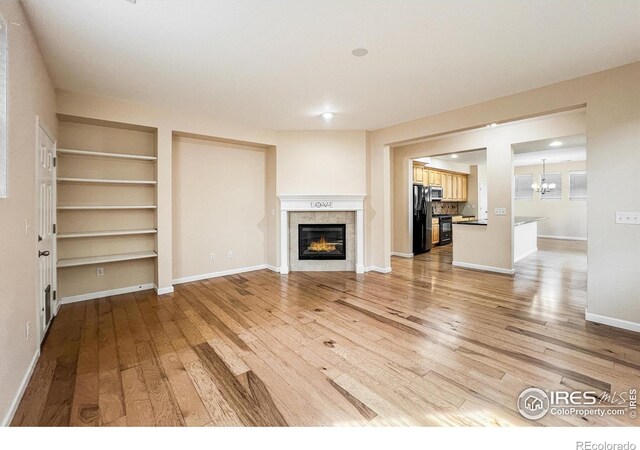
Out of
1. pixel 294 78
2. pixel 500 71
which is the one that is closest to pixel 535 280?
pixel 500 71

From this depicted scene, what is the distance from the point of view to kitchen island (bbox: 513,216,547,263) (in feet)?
20.6

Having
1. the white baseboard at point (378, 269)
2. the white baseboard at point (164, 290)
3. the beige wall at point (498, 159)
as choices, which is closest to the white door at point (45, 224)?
the white baseboard at point (164, 290)

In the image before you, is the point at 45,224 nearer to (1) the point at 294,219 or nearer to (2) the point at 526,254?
(1) the point at 294,219

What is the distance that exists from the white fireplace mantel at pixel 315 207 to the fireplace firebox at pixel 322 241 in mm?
306

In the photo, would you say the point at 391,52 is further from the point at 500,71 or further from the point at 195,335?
the point at 195,335

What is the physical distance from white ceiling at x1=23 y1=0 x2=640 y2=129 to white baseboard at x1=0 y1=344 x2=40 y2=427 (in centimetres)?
266

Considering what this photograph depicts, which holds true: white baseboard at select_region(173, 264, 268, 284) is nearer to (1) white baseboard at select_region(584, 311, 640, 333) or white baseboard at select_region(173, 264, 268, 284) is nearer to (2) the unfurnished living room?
(2) the unfurnished living room

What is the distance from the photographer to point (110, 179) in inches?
157

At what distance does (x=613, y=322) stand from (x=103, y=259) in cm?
601

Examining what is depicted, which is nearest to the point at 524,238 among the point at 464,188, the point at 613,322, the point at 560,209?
the point at 464,188

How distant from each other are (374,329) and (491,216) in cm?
379

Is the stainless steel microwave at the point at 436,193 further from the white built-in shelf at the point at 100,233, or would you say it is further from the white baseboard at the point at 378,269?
the white built-in shelf at the point at 100,233

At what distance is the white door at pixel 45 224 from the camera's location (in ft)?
8.66

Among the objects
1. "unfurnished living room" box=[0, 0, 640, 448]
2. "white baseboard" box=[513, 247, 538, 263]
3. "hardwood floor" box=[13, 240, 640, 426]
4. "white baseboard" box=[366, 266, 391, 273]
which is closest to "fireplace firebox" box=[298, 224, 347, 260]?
"unfurnished living room" box=[0, 0, 640, 448]
